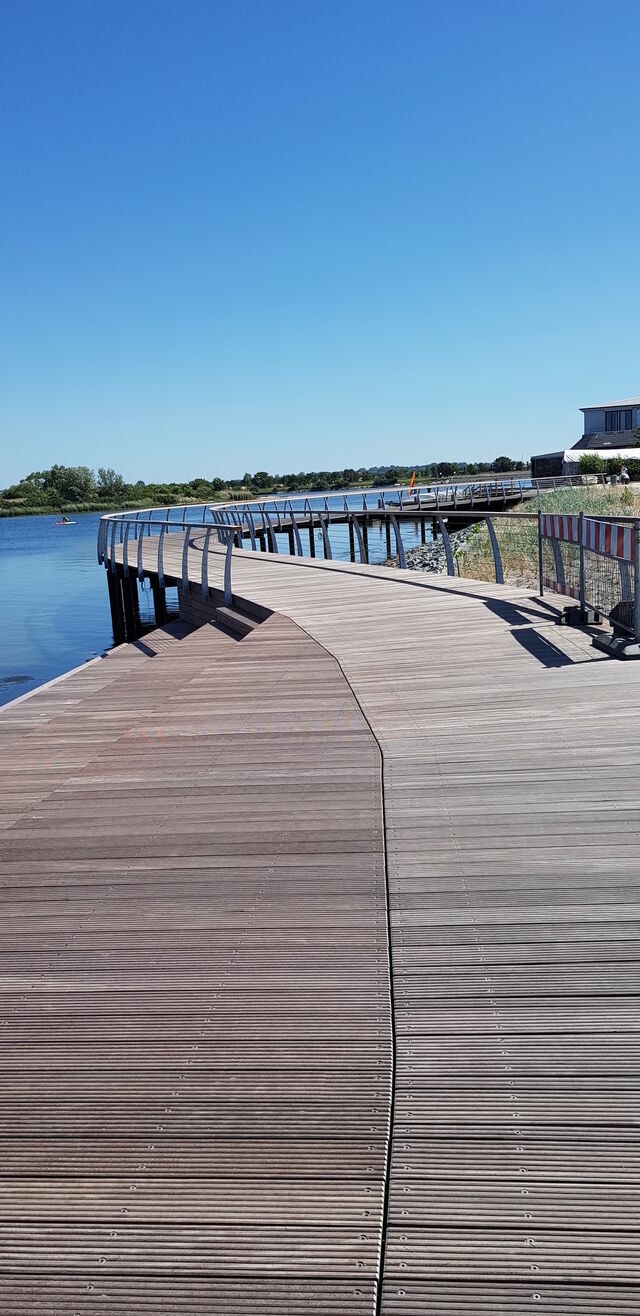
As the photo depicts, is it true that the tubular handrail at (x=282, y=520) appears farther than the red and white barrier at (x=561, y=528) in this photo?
Yes

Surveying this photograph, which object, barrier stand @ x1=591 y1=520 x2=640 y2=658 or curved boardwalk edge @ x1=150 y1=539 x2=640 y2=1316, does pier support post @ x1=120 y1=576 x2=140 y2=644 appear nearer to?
barrier stand @ x1=591 y1=520 x2=640 y2=658

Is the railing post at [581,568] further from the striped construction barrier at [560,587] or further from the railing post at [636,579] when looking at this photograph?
the railing post at [636,579]

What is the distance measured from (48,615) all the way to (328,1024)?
23554 mm

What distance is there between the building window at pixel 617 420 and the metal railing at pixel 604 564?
2144 inches

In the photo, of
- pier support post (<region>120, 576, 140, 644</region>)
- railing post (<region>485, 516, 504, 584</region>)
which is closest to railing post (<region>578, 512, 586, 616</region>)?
railing post (<region>485, 516, 504, 584</region>)

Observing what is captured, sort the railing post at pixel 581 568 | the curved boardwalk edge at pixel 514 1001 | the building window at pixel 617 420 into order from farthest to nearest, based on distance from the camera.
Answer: the building window at pixel 617 420
the railing post at pixel 581 568
the curved boardwalk edge at pixel 514 1001

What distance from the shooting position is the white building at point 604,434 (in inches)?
2231

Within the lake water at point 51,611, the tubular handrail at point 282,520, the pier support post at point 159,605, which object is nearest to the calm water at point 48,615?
the lake water at point 51,611

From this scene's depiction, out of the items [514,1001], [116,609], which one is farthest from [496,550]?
[116,609]

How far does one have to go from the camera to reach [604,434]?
59.5 m

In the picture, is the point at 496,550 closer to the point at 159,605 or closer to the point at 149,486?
the point at 159,605

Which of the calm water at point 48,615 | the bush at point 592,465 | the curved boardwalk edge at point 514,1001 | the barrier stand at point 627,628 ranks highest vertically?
the bush at point 592,465

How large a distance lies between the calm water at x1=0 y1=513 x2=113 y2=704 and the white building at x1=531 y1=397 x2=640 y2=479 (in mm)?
28086

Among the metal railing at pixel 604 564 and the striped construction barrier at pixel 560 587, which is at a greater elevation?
the metal railing at pixel 604 564
